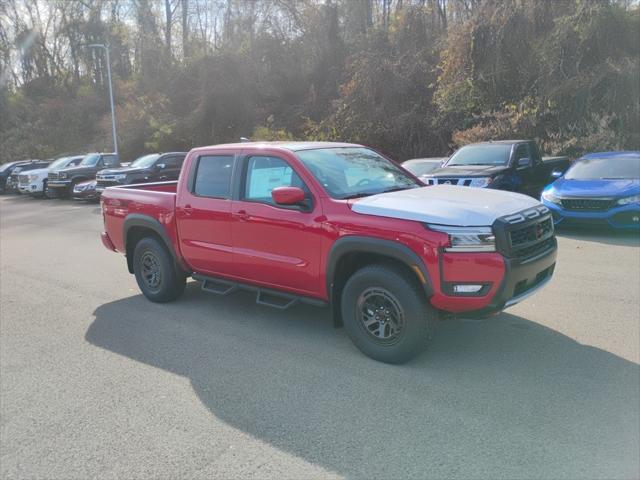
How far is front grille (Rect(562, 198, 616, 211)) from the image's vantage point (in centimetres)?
941

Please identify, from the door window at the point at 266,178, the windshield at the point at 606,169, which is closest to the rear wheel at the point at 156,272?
the door window at the point at 266,178

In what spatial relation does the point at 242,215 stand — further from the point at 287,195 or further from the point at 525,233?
the point at 525,233

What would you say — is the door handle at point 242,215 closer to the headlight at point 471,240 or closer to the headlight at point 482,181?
the headlight at point 471,240

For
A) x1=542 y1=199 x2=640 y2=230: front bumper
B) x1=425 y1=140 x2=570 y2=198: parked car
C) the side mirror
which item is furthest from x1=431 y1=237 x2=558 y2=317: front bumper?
x1=425 y1=140 x2=570 y2=198: parked car

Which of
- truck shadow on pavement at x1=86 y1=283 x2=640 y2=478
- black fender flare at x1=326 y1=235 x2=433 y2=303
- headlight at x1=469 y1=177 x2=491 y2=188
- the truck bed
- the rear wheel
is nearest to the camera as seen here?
truck shadow on pavement at x1=86 y1=283 x2=640 y2=478

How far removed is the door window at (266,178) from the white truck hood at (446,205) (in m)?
0.78

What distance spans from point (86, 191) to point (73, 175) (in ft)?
7.58

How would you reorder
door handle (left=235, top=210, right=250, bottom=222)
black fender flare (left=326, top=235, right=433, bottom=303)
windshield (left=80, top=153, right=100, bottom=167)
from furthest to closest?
1. windshield (left=80, top=153, right=100, bottom=167)
2. door handle (left=235, top=210, right=250, bottom=222)
3. black fender flare (left=326, top=235, right=433, bottom=303)

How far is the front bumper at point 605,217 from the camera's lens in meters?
9.27

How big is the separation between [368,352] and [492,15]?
17.7m

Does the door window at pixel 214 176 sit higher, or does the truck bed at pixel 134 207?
the door window at pixel 214 176

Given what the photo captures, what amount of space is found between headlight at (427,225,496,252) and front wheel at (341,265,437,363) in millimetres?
501

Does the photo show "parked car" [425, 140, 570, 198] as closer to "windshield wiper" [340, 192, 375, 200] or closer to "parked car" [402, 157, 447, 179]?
"parked car" [402, 157, 447, 179]

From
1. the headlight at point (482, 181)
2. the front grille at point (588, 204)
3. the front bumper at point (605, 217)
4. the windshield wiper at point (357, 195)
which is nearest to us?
the windshield wiper at point (357, 195)
